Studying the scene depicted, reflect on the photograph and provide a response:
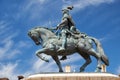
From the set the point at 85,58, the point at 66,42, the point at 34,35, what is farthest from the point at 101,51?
the point at 34,35

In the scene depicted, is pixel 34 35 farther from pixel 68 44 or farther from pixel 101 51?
pixel 101 51

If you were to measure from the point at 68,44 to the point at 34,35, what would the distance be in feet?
5.00

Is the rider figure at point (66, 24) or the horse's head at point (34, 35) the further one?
the rider figure at point (66, 24)

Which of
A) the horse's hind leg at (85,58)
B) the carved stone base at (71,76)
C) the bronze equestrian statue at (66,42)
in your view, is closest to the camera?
the carved stone base at (71,76)

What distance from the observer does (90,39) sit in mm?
24891

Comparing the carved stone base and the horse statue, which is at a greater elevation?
the horse statue

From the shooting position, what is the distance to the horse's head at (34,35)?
966 inches

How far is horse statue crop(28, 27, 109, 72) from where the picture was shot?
24344 millimetres

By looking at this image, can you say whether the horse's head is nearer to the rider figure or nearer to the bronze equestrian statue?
the bronze equestrian statue

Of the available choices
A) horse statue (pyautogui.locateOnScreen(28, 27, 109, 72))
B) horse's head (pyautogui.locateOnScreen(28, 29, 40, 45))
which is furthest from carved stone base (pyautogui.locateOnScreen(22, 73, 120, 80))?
horse's head (pyautogui.locateOnScreen(28, 29, 40, 45))

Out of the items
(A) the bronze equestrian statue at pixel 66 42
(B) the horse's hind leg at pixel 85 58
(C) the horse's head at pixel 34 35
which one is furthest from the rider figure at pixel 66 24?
(B) the horse's hind leg at pixel 85 58

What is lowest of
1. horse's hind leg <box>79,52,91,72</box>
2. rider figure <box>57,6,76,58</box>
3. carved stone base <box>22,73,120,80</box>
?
carved stone base <box>22,73,120,80</box>

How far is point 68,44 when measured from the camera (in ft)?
80.1

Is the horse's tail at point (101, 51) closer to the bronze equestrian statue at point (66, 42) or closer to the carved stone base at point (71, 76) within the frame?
the bronze equestrian statue at point (66, 42)
